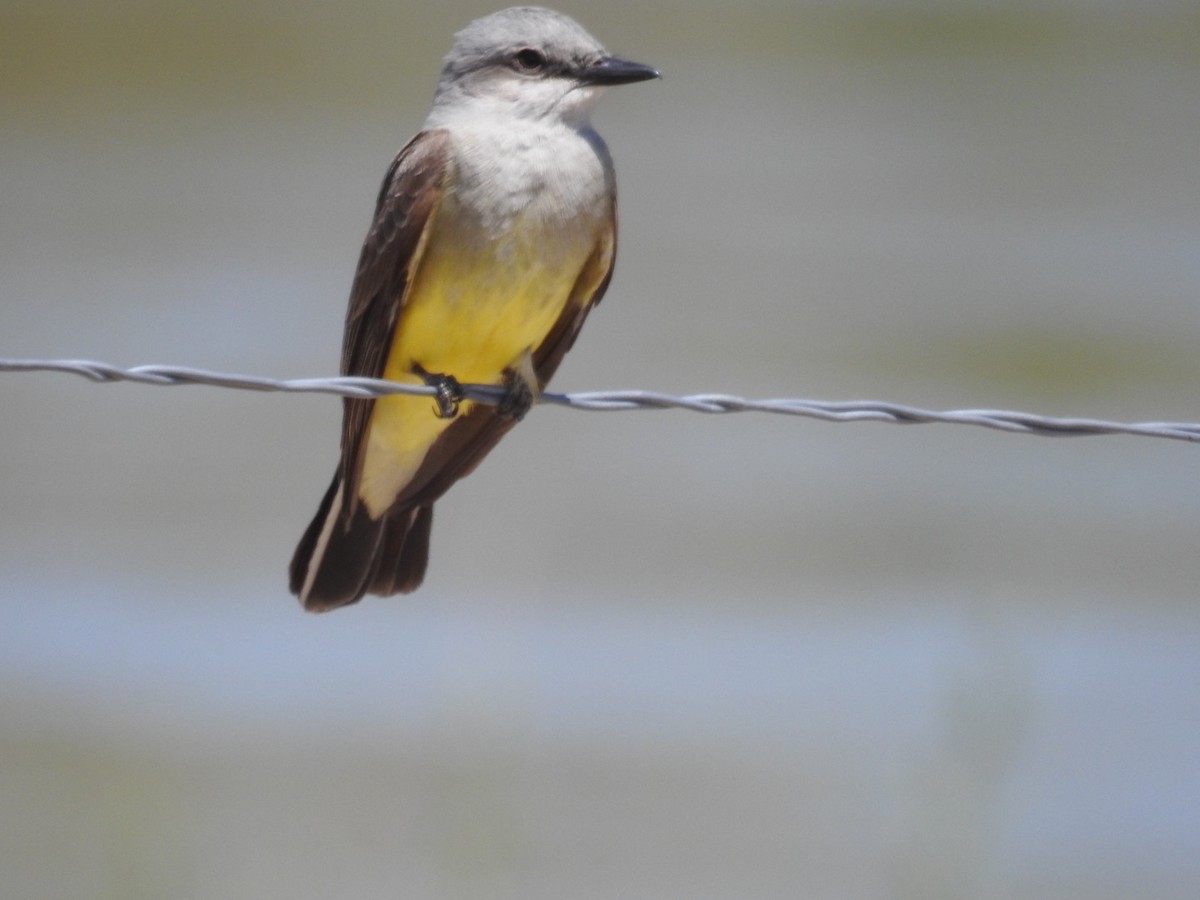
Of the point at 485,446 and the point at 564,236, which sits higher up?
the point at 564,236

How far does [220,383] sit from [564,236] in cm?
112

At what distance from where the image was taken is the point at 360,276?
10.1 ft

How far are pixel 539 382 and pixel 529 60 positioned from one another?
0.73 m

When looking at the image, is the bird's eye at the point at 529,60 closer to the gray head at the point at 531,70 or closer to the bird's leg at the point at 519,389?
the gray head at the point at 531,70

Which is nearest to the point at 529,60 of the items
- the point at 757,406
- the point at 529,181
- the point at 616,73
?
the point at 616,73

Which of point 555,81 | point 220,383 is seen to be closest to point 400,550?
point 555,81

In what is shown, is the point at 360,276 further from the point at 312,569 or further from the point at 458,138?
the point at 312,569

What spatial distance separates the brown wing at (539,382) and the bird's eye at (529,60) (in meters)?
0.39

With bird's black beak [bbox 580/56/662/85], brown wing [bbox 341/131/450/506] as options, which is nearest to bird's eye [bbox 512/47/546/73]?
bird's black beak [bbox 580/56/662/85]

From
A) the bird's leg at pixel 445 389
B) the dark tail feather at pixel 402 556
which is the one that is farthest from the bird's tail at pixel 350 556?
the bird's leg at pixel 445 389

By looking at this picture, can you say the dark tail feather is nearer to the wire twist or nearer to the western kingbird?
the western kingbird

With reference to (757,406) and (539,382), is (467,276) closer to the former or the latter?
(539,382)

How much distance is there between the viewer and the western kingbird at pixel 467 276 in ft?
9.84

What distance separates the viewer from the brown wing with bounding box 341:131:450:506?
9.79 feet
